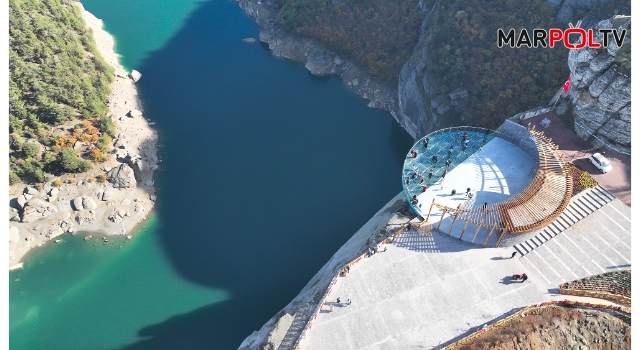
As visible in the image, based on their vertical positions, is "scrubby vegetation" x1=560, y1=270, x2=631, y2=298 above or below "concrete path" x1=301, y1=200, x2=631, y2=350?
above

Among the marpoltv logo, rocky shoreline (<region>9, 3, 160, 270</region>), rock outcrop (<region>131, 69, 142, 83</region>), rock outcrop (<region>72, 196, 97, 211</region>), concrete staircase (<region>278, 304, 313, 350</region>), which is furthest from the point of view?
rock outcrop (<region>131, 69, 142, 83</region>)

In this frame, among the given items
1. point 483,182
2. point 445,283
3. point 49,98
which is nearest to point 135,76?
point 49,98

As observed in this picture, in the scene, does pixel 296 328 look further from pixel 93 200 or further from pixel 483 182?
pixel 93 200

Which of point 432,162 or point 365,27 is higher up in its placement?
point 365,27

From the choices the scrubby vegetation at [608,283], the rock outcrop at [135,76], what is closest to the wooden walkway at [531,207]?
the scrubby vegetation at [608,283]

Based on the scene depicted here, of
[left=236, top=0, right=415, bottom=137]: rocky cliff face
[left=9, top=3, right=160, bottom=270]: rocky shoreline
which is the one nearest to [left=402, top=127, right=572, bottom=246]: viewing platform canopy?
[left=236, top=0, right=415, bottom=137]: rocky cliff face

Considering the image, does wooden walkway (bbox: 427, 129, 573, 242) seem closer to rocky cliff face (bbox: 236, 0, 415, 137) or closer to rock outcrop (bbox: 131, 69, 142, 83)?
rocky cliff face (bbox: 236, 0, 415, 137)
